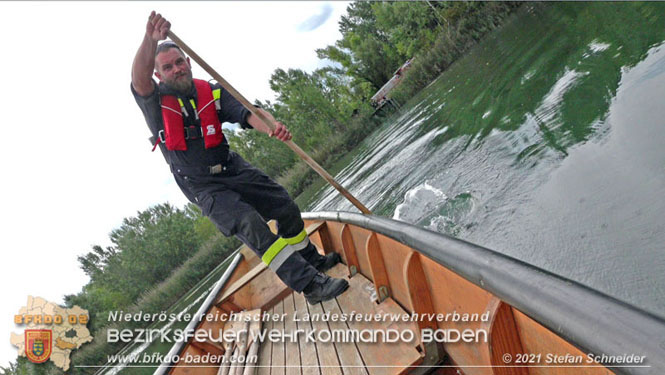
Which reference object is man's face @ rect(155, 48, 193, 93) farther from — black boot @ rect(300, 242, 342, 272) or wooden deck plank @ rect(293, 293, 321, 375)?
wooden deck plank @ rect(293, 293, 321, 375)

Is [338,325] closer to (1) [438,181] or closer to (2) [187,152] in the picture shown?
(2) [187,152]

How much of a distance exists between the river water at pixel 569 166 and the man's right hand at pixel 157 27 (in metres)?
2.72

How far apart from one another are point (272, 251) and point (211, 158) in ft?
2.86

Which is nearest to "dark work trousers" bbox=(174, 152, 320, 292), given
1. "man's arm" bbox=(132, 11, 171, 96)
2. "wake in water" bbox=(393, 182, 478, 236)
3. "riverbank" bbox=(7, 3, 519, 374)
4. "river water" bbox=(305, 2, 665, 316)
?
"man's arm" bbox=(132, 11, 171, 96)

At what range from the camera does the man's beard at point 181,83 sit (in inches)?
110

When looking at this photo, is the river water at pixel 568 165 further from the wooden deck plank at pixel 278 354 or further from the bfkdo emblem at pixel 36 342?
the bfkdo emblem at pixel 36 342

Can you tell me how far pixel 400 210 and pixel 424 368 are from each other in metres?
5.02

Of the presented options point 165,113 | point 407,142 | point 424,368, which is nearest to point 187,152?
point 165,113

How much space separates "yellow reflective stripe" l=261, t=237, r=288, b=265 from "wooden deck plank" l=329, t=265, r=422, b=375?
0.58 metres

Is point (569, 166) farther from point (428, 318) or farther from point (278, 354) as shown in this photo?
point (278, 354)

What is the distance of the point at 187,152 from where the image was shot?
2.86 metres

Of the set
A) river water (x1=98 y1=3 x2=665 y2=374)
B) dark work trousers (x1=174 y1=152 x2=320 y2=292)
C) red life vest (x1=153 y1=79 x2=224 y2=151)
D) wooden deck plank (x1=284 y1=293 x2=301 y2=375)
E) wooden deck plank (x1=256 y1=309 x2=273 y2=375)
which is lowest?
river water (x1=98 y1=3 x2=665 y2=374)

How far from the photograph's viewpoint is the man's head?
9.17ft

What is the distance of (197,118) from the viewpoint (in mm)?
2869
